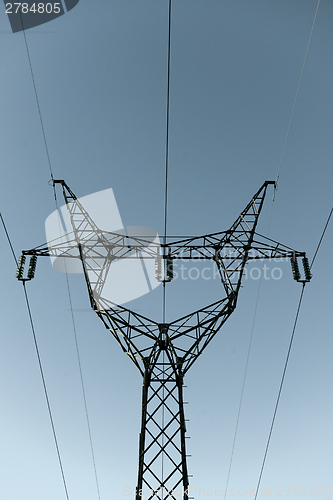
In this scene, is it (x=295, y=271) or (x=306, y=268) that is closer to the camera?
(x=295, y=271)

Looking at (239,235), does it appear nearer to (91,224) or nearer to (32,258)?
(91,224)

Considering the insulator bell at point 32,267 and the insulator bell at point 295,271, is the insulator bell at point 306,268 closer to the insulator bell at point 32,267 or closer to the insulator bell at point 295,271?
the insulator bell at point 295,271

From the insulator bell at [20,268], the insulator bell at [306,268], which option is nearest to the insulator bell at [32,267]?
the insulator bell at [20,268]

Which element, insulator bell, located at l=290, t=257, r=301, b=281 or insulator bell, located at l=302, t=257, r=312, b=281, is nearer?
insulator bell, located at l=290, t=257, r=301, b=281

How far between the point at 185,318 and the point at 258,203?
5.82 m

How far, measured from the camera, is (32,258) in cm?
1259

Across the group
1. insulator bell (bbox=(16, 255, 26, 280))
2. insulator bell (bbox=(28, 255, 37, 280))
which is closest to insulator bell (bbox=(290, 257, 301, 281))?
insulator bell (bbox=(28, 255, 37, 280))

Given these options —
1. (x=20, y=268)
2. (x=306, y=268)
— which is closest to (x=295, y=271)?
(x=306, y=268)

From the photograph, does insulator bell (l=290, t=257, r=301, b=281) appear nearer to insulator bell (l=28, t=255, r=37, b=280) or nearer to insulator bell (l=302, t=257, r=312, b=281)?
insulator bell (l=302, t=257, r=312, b=281)

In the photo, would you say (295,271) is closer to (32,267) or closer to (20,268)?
(32,267)

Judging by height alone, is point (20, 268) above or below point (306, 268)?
below

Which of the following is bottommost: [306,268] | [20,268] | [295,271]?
[295,271]

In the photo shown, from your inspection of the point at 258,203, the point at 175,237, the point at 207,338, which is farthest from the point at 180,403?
the point at 258,203

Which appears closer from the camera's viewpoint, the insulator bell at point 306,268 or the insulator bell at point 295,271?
the insulator bell at point 295,271
